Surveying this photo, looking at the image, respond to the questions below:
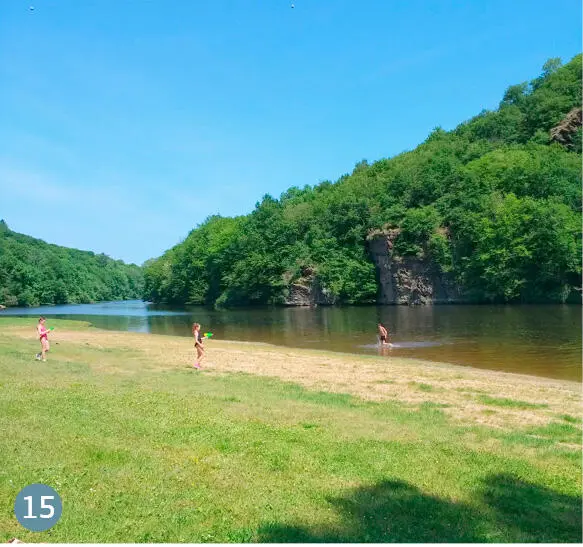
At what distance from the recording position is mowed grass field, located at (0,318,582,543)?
6.92 meters

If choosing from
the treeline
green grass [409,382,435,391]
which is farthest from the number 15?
the treeline

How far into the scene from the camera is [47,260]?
16675cm

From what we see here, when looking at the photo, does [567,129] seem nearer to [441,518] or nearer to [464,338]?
[464,338]

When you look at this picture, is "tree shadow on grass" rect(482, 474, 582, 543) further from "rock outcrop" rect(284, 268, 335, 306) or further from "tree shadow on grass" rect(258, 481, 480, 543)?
"rock outcrop" rect(284, 268, 335, 306)

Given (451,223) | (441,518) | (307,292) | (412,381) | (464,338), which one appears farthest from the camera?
(307,292)

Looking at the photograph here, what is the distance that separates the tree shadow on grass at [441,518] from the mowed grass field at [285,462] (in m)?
0.03

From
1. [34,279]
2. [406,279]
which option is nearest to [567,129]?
[406,279]

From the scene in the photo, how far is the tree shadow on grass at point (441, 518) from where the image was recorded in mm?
6691

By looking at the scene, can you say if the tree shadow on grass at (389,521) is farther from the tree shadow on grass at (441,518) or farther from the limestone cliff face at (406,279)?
the limestone cliff face at (406,279)

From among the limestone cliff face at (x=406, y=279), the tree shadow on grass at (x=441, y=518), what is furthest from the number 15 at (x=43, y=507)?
the limestone cliff face at (x=406, y=279)

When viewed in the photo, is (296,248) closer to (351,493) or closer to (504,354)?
(504,354)

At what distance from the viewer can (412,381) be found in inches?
805

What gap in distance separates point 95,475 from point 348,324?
1985 inches

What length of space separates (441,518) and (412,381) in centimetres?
1343
